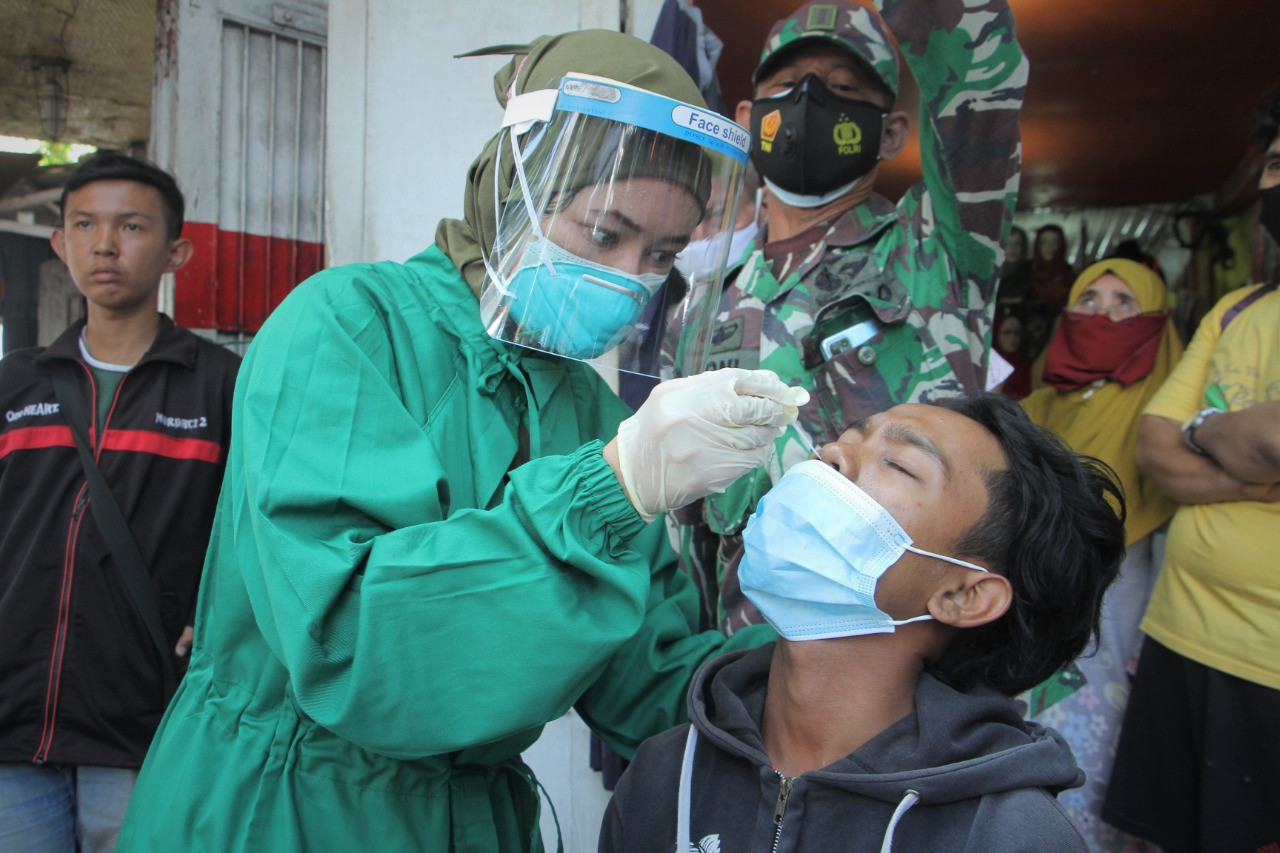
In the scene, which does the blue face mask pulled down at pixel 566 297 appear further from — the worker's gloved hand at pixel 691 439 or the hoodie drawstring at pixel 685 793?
the hoodie drawstring at pixel 685 793

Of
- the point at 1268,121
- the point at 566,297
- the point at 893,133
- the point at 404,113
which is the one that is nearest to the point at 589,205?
the point at 566,297

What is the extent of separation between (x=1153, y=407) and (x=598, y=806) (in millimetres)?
2256

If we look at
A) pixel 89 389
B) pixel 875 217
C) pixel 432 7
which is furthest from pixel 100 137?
pixel 875 217

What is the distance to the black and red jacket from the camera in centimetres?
248

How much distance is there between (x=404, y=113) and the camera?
151 inches

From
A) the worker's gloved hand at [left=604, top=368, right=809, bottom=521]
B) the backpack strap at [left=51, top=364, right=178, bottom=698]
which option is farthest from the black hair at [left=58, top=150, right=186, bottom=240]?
the worker's gloved hand at [left=604, top=368, right=809, bottom=521]

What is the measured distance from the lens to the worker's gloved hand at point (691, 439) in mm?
1322

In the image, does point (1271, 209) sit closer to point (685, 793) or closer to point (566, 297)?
point (566, 297)

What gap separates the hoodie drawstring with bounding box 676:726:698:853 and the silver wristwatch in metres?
1.88

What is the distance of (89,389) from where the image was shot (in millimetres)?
2719

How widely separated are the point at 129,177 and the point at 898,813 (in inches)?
110

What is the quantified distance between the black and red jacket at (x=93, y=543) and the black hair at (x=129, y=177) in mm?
477

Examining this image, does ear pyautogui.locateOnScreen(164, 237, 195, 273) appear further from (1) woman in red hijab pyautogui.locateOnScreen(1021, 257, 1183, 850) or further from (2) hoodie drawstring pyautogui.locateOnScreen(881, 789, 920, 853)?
(1) woman in red hijab pyautogui.locateOnScreen(1021, 257, 1183, 850)

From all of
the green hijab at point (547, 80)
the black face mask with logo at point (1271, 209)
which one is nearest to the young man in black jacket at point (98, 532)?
the green hijab at point (547, 80)
